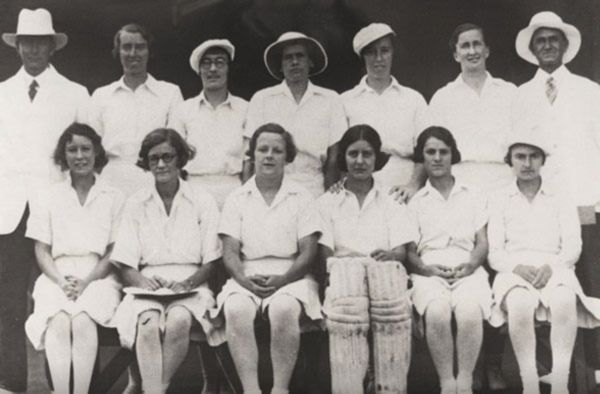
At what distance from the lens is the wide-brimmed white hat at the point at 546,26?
477 cm

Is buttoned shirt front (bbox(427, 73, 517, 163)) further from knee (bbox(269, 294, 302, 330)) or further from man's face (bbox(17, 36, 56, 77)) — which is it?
man's face (bbox(17, 36, 56, 77))

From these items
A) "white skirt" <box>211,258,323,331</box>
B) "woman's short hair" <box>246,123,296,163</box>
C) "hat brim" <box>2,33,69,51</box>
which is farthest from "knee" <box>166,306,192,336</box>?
"hat brim" <box>2,33,69,51</box>

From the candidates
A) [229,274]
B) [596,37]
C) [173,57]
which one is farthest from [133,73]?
[596,37]

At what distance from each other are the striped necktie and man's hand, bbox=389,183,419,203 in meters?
0.88

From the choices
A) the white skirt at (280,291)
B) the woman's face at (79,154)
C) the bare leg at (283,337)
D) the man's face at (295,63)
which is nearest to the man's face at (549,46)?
the man's face at (295,63)

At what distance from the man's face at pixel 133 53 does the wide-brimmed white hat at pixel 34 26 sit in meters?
0.31

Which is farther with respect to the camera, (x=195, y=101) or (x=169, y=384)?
(x=195, y=101)

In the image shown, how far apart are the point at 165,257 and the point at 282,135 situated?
0.89 m

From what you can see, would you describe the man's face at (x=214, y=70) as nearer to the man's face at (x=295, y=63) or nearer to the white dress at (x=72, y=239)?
the man's face at (x=295, y=63)

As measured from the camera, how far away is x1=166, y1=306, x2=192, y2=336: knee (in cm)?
438

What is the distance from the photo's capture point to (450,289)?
4.54 meters

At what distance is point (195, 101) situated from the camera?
4824 millimetres

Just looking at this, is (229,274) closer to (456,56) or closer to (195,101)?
(195,101)

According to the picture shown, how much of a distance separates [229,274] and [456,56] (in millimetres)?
1685
